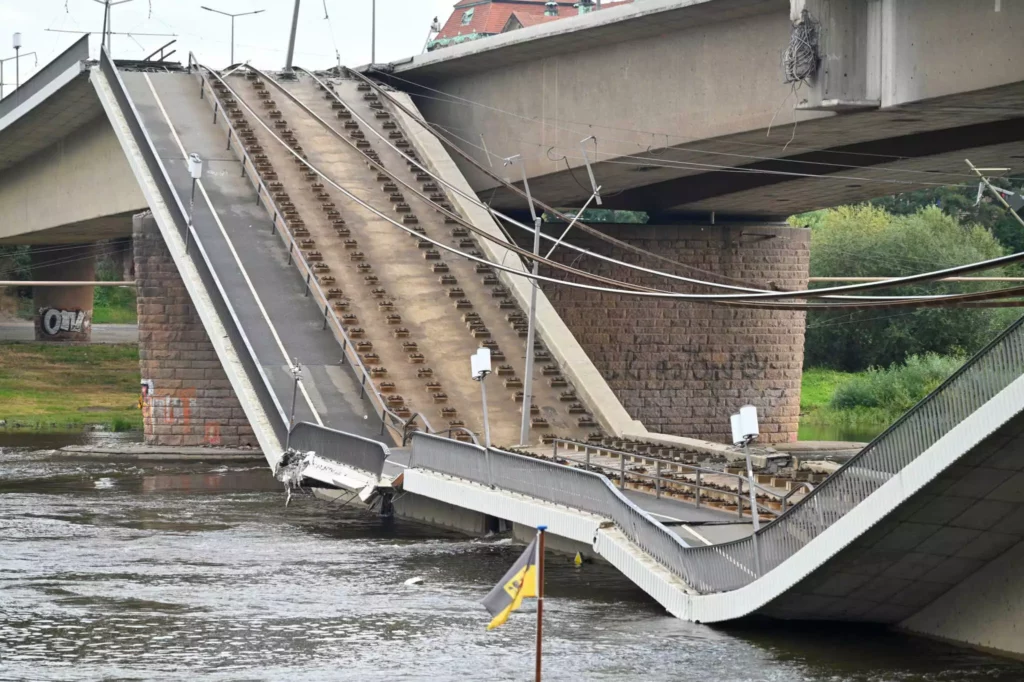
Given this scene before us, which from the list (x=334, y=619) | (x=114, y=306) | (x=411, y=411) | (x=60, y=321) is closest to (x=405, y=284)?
(x=411, y=411)

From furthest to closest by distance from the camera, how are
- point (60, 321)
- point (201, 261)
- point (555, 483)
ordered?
1. point (60, 321)
2. point (201, 261)
3. point (555, 483)

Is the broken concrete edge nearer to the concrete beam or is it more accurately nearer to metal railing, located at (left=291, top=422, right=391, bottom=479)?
metal railing, located at (left=291, top=422, right=391, bottom=479)

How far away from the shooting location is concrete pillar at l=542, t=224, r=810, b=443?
4819 cm

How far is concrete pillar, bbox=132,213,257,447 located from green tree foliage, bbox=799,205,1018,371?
2925 cm

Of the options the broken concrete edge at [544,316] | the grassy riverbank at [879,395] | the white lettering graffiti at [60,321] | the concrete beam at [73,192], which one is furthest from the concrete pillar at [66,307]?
the grassy riverbank at [879,395]

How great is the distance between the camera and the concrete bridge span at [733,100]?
87.4 feet

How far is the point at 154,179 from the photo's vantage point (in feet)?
125

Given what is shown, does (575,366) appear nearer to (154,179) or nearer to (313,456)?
(313,456)

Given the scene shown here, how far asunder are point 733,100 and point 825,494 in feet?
46.8

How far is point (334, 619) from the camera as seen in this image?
20938 millimetres

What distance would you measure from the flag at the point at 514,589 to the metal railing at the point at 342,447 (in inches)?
491

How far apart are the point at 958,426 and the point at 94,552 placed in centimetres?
1359

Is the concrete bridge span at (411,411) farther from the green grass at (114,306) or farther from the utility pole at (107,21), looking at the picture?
the green grass at (114,306)

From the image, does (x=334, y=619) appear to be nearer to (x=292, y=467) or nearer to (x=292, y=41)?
(x=292, y=467)
